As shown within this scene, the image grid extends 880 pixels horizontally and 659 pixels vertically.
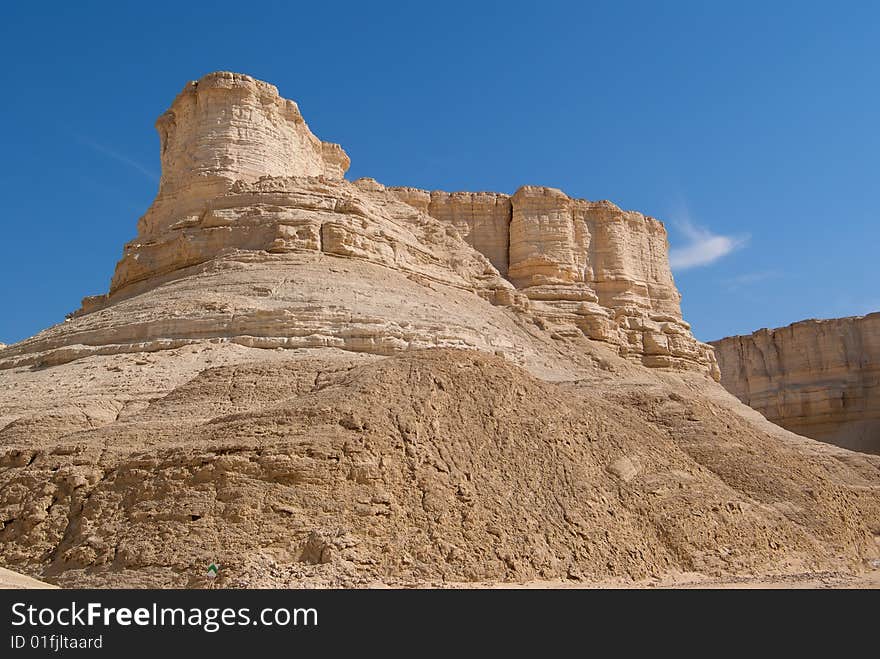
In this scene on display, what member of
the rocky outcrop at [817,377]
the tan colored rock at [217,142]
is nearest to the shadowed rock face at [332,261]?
the tan colored rock at [217,142]

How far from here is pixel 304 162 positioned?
38938 mm

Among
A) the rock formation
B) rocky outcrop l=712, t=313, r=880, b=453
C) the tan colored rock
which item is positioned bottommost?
the rock formation

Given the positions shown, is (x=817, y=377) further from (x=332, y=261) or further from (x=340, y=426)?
(x=340, y=426)

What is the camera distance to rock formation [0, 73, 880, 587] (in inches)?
553

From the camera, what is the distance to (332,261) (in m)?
30.4

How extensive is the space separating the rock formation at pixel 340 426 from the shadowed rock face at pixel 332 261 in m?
0.12

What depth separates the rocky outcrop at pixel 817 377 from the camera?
57.6m

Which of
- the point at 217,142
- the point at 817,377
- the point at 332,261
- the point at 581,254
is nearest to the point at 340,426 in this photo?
the point at 332,261

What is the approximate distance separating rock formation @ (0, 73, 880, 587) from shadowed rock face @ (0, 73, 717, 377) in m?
0.12

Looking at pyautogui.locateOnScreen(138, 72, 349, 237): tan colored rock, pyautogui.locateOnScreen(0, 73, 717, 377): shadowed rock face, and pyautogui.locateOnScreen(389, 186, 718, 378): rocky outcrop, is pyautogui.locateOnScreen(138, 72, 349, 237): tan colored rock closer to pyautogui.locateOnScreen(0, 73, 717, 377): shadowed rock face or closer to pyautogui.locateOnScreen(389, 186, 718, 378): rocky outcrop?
pyautogui.locateOnScreen(0, 73, 717, 377): shadowed rock face

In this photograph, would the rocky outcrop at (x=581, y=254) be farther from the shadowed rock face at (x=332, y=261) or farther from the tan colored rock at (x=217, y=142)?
the tan colored rock at (x=217, y=142)

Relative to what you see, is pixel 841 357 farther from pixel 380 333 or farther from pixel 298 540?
pixel 298 540

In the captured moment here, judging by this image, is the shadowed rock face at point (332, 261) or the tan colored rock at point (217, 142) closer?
the shadowed rock face at point (332, 261)

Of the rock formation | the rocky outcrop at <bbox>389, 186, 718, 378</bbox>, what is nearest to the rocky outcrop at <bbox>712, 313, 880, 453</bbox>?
the rocky outcrop at <bbox>389, 186, 718, 378</bbox>
